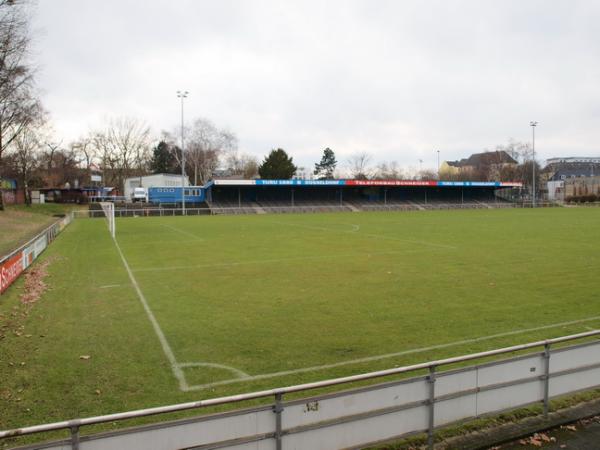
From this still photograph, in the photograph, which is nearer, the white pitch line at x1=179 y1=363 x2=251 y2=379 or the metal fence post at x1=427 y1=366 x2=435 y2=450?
the metal fence post at x1=427 y1=366 x2=435 y2=450

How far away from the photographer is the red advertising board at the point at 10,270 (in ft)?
46.6

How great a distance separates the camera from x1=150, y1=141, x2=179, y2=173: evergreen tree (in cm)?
12062

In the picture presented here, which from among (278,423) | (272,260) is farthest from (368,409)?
(272,260)

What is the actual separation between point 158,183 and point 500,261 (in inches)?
3134

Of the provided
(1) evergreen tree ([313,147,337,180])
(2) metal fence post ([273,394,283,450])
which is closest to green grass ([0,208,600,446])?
(2) metal fence post ([273,394,283,450])

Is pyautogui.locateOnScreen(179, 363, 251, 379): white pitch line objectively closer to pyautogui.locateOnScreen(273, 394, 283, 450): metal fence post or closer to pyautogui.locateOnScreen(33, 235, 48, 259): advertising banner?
pyautogui.locateOnScreen(273, 394, 283, 450): metal fence post

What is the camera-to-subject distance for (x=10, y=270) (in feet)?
51.1

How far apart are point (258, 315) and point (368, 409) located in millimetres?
6695

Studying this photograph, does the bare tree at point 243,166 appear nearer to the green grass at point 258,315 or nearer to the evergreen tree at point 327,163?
the evergreen tree at point 327,163

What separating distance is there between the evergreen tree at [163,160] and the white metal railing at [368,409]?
394 ft

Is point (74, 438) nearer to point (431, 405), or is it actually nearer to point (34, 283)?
point (431, 405)

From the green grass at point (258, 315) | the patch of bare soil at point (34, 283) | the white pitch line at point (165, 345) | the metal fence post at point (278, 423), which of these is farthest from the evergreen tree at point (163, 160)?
the metal fence post at point (278, 423)

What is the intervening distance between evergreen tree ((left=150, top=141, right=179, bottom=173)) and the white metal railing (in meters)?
120

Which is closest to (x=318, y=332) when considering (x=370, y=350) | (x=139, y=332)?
(x=370, y=350)
